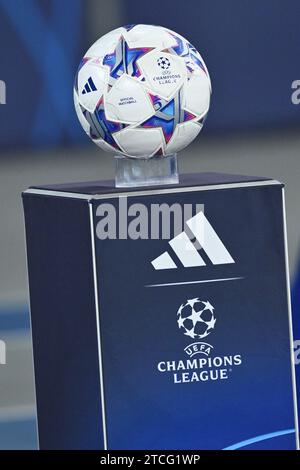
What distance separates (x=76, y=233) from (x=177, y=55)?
1.63 ft

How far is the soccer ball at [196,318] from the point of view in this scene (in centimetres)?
287

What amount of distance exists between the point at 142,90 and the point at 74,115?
42.8 inches

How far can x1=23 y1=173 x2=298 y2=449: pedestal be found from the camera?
9.23 feet

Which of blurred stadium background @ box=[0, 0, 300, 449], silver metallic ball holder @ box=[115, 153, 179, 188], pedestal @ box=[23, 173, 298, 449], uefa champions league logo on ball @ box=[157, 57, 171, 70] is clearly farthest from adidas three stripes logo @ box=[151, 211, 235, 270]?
blurred stadium background @ box=[0, 0, 300, 449]

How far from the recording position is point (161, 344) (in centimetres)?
286

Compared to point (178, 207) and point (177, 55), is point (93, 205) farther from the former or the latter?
point (177, 55)

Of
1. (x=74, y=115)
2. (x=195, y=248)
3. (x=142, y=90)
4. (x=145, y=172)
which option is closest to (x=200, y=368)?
(x=195, y=248)

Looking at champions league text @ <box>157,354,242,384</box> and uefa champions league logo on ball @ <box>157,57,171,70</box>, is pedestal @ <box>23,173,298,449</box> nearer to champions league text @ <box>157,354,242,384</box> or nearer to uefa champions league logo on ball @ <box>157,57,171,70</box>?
champions league text @ <box>157,354,242,384</box>

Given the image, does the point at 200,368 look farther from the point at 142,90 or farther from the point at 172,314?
the point at 142,90

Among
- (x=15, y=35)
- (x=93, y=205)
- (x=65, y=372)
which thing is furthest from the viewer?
(x=15, y=35)

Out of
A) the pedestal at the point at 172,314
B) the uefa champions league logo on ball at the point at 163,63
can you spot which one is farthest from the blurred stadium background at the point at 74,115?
the uefa champions league logo on ball at the point at 163,63

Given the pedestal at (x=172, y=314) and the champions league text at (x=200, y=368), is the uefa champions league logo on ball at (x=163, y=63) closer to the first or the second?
the pedestal at (x=172, y=314)

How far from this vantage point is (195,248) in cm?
288
